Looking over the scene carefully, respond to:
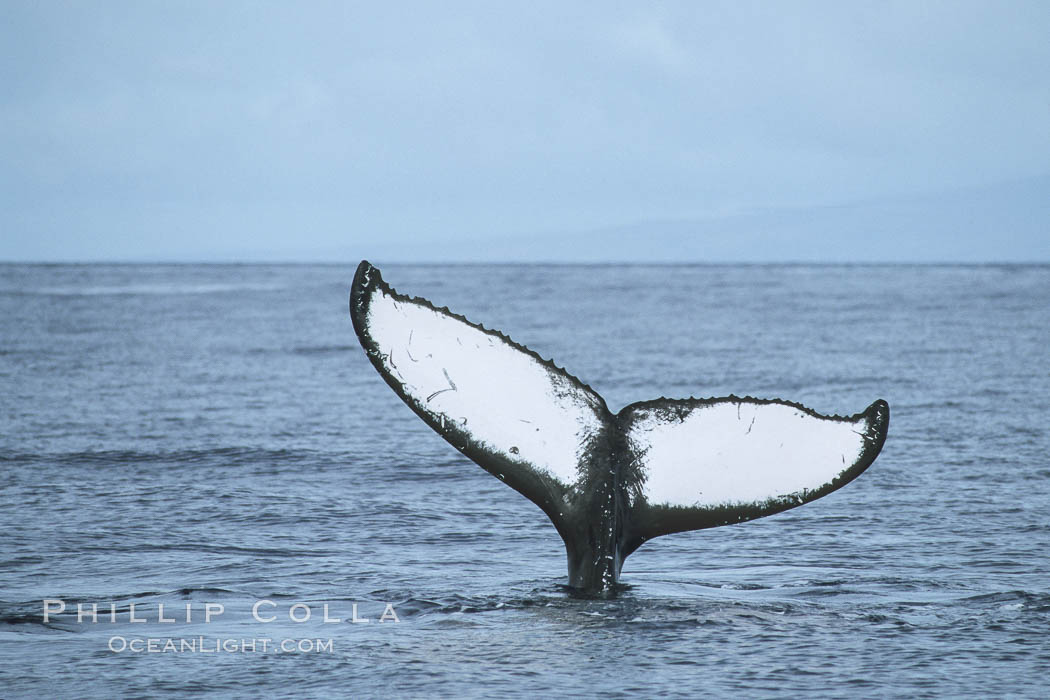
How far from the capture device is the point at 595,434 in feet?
17.8

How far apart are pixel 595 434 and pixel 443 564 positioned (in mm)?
2433

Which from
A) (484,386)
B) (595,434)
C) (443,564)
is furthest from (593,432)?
(443,564)

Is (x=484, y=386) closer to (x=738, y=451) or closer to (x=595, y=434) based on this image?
(x=595, y=434)

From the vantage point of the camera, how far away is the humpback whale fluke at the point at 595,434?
5.11m

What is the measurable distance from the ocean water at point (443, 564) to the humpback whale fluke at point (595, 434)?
68 cm

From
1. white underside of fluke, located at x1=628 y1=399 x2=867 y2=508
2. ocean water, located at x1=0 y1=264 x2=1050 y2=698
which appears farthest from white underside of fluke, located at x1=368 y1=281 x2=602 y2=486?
ocean water, located at x1=0 y1=264 x2=1050 y2=698

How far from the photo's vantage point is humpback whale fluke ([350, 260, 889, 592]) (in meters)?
5.11

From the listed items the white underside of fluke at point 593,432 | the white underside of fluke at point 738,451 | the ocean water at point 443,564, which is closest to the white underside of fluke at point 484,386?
the white underside of fluke at point 593,432

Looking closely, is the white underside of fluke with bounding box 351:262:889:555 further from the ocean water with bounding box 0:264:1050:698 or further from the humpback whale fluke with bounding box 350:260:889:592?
the ocean water with bounding box 0:264:1050:698

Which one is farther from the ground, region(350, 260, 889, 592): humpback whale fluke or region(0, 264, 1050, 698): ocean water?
region(350, 260, 889, 592): humpback whale fluke

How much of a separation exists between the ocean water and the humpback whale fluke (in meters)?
0.68

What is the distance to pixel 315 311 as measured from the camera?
143ft

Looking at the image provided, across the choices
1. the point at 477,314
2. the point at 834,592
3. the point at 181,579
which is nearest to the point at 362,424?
the point at 181,579

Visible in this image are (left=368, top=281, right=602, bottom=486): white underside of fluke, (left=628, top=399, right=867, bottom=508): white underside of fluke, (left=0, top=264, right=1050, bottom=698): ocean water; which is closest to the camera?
(left=368, top=281, right=602, bottom=486): white underside of fluke
